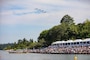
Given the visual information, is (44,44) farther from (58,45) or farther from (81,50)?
(81,50)

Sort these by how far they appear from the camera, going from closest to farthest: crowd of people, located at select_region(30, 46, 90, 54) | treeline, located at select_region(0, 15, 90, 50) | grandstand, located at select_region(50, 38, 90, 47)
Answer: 1. crowd of people, located at select_region(30, 46, 90, 54)
2. grandstand, located at select_region(50, 38, 90, 47)
3. treeline, located at select_region(0, 15, 90, 50)

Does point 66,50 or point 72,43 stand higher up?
point 72,43

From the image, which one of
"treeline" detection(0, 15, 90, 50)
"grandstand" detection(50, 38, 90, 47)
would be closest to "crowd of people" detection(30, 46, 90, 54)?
"grandstand" detection(50, 38, 90, 47)

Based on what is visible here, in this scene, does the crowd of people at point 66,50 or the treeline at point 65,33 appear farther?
the treeline at point 65,33

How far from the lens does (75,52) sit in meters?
14.3

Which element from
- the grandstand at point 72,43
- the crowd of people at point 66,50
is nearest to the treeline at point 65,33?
the grandstand at point 72,43

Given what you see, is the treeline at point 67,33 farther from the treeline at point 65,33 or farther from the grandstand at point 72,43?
the grandstand at point 72,43

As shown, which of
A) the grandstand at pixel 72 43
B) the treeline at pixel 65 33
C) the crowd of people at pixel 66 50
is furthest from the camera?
the treeline at pixel 65 33

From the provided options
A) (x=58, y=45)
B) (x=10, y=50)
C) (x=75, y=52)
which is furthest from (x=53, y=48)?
(x=10, y=50)

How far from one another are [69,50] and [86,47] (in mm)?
1079

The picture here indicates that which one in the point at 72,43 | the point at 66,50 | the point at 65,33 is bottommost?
the point at 66,50

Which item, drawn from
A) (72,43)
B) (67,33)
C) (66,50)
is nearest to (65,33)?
(67,33)

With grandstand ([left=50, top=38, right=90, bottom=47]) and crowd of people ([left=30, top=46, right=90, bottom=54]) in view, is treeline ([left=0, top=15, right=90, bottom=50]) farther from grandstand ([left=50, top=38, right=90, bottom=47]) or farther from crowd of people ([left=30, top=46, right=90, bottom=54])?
crowd of people ([left=30, top=46, right=90, bottom=54])

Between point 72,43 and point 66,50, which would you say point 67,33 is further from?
point 66,50
